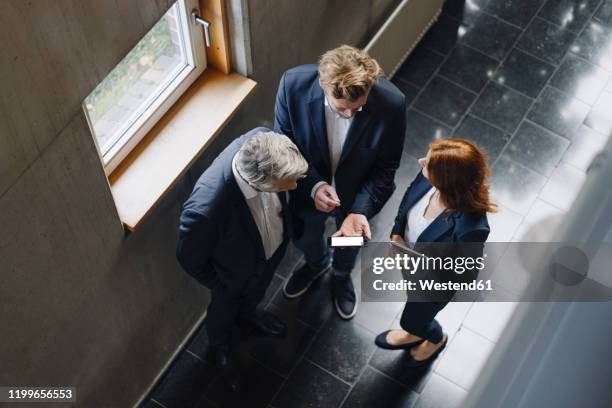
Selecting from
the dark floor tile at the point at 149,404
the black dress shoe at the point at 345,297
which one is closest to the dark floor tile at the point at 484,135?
the black dress shoe at the point at 345,297

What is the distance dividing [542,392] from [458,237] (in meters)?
2.56

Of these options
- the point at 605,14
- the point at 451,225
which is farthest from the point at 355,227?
the point at 605,14

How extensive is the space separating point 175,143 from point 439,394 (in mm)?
2369

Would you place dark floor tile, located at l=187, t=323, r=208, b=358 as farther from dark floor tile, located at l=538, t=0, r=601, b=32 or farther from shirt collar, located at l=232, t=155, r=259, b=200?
dark floor tile, located at l=538, t=0, r=601, b=32

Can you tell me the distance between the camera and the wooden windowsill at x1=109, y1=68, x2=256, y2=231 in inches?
128

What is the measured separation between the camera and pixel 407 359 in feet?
15.0

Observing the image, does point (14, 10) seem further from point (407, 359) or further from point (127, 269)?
point (407, 359)

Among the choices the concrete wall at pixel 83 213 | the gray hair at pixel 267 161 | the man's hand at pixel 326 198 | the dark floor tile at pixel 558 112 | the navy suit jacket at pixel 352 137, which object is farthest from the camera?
the dark floor tile at pixel 558 112

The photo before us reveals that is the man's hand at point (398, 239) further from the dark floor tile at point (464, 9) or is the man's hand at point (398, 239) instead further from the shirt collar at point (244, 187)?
the dark floor tile at point (464, 9)

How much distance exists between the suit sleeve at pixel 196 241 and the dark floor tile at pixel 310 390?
4.38 feet

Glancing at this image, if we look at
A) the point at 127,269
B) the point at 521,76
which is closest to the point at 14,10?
the point at 127,269

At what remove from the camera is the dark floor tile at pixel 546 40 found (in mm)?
5973

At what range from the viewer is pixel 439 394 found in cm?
452

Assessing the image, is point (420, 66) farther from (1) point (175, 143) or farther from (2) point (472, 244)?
(1) point (175, 143)
